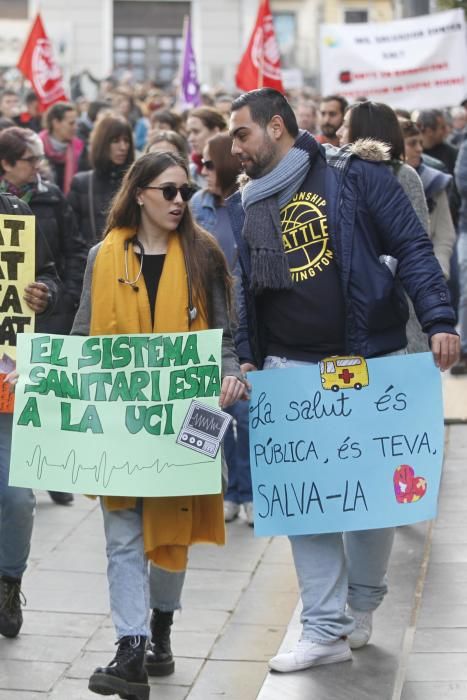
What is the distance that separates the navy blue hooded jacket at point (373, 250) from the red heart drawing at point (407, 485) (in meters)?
0.39

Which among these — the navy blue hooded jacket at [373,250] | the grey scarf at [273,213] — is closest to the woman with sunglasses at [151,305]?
the grey scarf at [273,213]

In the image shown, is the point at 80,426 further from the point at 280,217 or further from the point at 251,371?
the point at 280,217

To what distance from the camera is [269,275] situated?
4840 millimetres

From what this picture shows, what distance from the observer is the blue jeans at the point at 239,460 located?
7445mm

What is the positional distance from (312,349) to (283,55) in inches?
1737

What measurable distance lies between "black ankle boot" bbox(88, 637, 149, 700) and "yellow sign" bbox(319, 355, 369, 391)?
39.6 inches

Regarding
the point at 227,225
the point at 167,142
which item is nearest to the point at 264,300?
the point at 227,225

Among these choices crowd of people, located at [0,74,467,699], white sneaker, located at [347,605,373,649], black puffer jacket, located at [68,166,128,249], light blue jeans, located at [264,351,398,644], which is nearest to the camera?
crowd of people, located at [0,74,467,699]

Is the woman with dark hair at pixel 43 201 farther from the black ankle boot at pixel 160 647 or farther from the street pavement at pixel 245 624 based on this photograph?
the black ankle boot at pixel 160 647

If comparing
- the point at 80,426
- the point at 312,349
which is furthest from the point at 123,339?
the point at 312,349

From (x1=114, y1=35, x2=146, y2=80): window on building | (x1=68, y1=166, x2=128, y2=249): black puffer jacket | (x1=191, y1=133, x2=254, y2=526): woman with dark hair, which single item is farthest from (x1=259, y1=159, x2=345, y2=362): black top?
(x1=114, y1=35, x2=146, y2=80): window on building

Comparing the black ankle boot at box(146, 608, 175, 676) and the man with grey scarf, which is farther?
the black ankle boot at box(146, 608, 175, 676)

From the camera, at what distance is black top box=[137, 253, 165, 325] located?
4.87 m

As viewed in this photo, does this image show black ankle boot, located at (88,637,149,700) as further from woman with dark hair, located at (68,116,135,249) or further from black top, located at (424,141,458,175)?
black top, located at (424,141,458,175)
